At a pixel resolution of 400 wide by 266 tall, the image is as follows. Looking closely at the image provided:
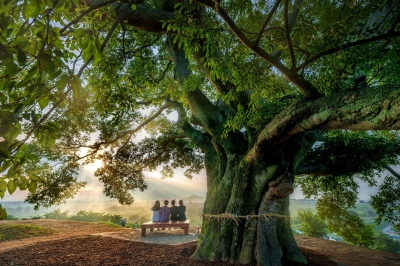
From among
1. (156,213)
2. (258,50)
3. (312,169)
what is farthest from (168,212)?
(258,50)

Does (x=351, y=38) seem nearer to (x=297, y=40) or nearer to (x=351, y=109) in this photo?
(x=297, y=40)

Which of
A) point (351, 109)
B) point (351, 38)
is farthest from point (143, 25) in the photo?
Result: point (351, 109)

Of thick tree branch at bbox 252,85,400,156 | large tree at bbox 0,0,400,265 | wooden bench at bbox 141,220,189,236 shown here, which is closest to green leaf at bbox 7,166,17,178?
large tree at bbox 0,0,400,265

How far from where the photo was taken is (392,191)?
8.48 metres

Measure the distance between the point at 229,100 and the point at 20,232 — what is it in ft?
33.3

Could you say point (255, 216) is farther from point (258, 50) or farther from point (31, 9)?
point (31, 9)

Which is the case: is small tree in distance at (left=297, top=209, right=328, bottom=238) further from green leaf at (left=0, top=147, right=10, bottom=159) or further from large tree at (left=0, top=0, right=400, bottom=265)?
green leaf at (left=0, top=147, right=10, bottom=159)

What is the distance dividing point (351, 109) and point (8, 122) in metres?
3.37

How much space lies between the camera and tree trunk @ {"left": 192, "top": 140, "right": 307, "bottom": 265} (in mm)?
4973

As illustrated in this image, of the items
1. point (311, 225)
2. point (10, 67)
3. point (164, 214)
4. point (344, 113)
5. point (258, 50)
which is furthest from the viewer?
point (311, 225)

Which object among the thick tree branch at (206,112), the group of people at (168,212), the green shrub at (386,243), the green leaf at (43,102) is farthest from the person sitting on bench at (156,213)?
the green shrub at (386,243)

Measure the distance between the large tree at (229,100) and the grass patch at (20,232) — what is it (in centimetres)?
182

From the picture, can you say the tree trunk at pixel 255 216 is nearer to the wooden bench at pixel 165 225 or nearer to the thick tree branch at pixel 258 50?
the thick tree branch at pixel 258 50

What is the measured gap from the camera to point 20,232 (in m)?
9.37
